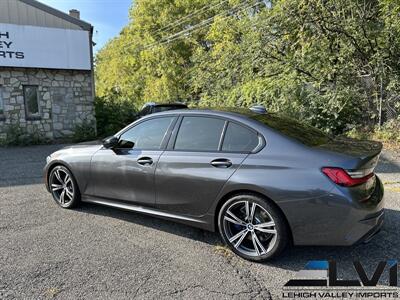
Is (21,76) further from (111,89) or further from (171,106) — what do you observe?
(111,89)

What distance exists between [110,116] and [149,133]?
10.6 m

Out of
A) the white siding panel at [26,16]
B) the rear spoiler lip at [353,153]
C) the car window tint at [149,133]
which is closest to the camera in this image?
the rear spoiler lip at [353,153]

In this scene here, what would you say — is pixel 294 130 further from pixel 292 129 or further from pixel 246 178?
pixel 246 178

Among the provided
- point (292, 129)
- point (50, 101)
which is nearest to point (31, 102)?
point (50, 101)

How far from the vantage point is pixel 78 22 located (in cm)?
1339

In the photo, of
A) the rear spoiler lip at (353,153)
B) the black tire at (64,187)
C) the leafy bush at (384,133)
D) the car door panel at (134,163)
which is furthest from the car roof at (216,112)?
the leafy bush at (384,133)

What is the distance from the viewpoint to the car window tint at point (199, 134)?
12.5 ft

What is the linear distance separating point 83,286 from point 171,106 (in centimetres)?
800

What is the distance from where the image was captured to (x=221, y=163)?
3602mm

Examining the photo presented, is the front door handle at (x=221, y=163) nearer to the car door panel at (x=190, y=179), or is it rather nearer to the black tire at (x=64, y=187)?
the car door panel at (x=190, y=179)

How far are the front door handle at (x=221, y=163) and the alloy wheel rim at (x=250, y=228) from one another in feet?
1.31

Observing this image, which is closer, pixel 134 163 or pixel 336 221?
pixel 336 221

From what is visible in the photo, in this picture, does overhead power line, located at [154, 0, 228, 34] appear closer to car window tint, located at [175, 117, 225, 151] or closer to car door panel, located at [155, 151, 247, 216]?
car window tint, located at [175, 117, 225, 151]

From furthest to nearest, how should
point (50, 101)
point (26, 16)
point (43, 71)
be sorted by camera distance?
1. point (50, 101)
2. point (43, 71)
3. point (26, 16)
